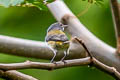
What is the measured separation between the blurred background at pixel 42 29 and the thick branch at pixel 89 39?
1.10 meters

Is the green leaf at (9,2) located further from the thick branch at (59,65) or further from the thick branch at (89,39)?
the thick branch at (89,39)

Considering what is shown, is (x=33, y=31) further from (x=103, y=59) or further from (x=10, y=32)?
(x=103, y=59)

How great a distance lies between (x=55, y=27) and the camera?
1.38m

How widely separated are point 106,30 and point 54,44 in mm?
1888

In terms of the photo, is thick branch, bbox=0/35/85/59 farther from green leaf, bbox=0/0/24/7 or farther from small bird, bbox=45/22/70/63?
green leaf, bbox=0/0/24/7

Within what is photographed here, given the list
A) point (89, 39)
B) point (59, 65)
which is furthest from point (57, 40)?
point (89, 39)

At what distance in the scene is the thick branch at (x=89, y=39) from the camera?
1.59 metres

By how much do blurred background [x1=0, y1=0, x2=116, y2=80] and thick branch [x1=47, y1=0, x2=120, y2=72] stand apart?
110cm

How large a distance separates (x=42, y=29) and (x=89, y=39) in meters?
1.55

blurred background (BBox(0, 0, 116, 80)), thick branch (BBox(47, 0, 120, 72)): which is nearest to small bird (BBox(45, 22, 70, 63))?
thick branch (BBox(47, 0, 120, 72))

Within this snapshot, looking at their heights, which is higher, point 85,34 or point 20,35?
point 85,34

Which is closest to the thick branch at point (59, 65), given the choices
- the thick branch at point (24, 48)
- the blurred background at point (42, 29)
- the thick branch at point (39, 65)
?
the thick branch at point (39, 65)

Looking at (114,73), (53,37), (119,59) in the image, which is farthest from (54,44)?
(119,59)

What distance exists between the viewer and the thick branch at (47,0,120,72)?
1590 mm
